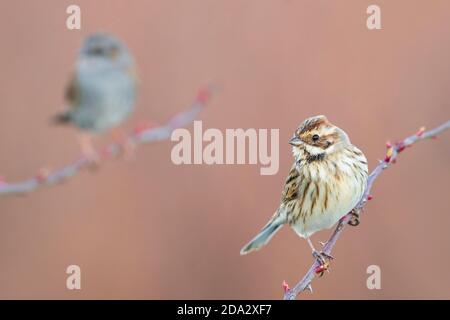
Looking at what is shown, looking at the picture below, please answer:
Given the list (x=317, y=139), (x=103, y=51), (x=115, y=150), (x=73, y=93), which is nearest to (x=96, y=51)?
(x=103, y=51)

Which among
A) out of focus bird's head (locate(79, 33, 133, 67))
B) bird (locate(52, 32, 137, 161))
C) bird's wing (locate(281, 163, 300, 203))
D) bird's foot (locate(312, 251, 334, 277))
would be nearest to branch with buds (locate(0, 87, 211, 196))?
bird (locate(52, 32, 137, 161))

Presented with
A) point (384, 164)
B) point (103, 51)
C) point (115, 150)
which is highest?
point (103, 51)

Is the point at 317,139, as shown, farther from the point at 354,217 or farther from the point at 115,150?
the point at 115,150

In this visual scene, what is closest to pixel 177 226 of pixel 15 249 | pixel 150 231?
pixel 150 231

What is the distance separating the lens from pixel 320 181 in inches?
139

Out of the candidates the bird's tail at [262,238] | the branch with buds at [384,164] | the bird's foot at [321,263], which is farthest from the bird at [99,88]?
the bird's tail at [262,238]

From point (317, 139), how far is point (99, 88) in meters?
1.50

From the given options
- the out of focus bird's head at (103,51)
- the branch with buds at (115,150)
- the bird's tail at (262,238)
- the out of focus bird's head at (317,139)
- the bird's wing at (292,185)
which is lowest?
the bird's tail at (262,238)

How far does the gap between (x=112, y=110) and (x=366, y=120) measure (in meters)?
3.58

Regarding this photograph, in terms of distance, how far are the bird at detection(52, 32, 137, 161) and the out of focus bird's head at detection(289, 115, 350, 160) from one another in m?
1.32

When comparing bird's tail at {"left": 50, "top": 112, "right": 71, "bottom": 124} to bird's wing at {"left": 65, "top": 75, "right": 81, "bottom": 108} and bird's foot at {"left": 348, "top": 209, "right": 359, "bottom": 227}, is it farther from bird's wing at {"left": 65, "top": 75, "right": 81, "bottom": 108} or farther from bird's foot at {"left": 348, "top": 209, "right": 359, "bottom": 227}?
bird's foot at {"left": 348, "top": 209, "right": 359, "bottom": 227}

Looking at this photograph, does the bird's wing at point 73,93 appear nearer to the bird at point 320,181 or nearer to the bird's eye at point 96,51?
the bird's eye at point 96,51

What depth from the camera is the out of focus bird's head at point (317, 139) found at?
3.22m

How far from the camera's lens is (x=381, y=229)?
17.2 ft
